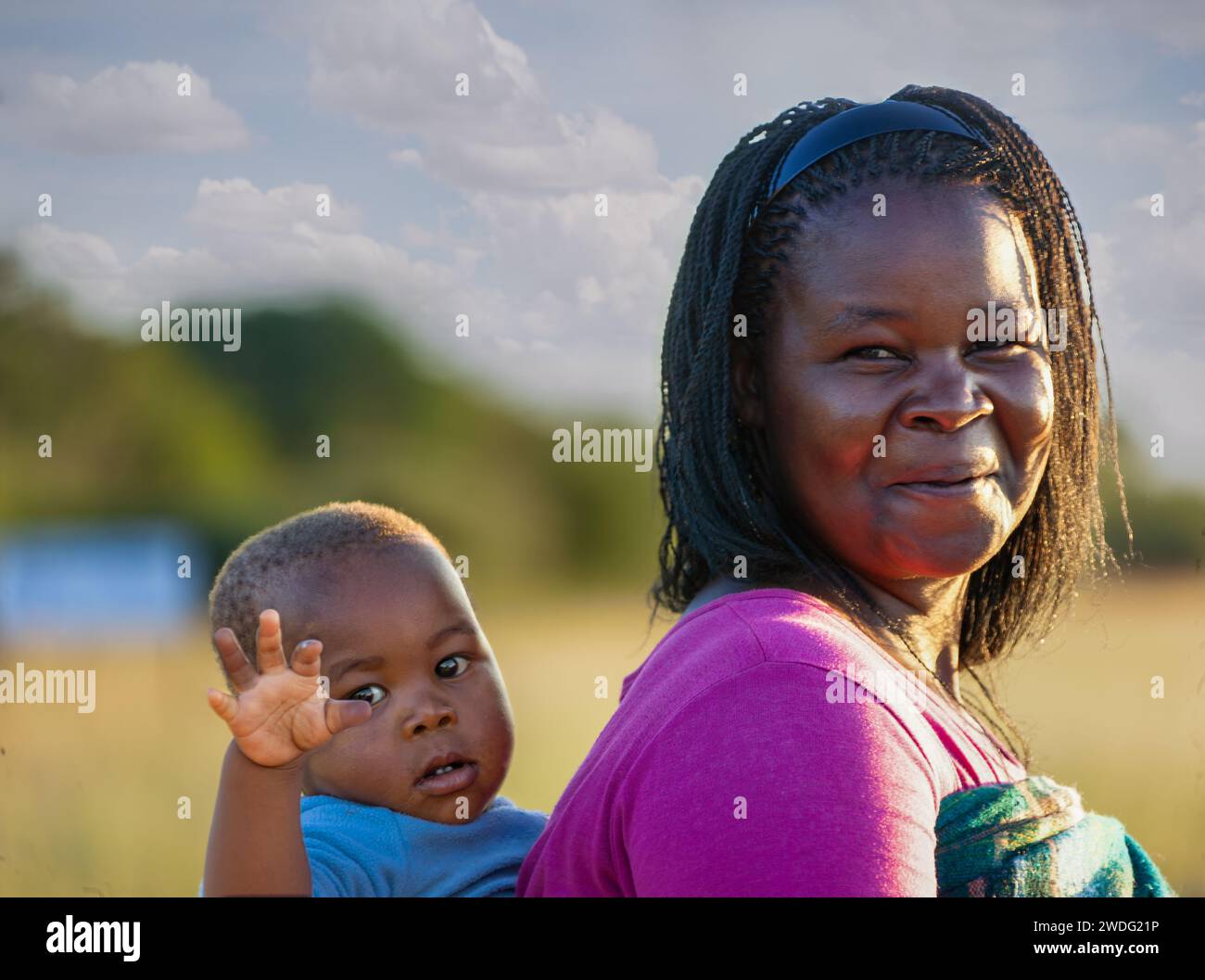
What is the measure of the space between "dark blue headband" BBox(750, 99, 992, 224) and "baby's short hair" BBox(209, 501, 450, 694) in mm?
831

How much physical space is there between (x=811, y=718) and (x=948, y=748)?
27 cm

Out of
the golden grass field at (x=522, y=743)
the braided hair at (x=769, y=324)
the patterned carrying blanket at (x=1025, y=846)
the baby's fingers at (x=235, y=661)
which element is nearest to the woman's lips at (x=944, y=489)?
the braided hair at (x=769, y=324)

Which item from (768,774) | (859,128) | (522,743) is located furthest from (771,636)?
(522,743)

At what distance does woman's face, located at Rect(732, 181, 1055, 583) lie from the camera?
5.62 ft

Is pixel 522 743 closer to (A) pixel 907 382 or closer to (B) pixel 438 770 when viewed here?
(B) pixel 438 770

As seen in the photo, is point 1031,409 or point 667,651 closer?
point 667,651

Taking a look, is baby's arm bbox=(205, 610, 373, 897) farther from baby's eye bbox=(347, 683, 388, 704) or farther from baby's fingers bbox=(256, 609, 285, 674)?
baby's eye bbox=(347, 683, 388, 704)

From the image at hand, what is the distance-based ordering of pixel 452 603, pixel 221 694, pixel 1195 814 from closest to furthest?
pixel 221 694 < pixel 452 603 < pixel 1195 814

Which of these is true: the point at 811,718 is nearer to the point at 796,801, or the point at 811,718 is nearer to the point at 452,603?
the point at 796,801

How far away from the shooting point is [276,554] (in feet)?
6.83

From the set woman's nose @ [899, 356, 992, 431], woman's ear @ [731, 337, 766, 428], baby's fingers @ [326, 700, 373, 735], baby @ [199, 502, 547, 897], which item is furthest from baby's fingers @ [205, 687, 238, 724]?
woman's nose @ [899, 356, 992, 431]
